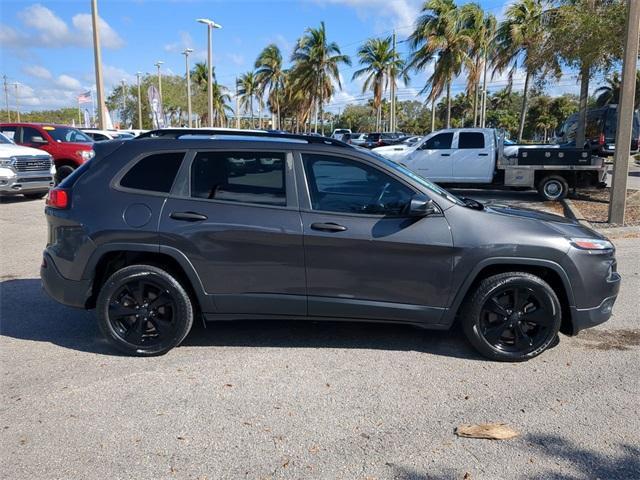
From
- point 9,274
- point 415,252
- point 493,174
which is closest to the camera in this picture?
Answer: point 415,252

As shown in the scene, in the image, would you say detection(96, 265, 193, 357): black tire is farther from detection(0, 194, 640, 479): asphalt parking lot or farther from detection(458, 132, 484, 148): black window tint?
detection(458, 132, 484, 148): black window tint

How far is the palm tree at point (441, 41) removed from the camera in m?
28.3

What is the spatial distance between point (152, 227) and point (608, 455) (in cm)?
346

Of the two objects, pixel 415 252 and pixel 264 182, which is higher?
pixel 264 182

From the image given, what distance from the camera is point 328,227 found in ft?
13.7

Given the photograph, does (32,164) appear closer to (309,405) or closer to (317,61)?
(309,405)

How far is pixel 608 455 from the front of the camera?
311cm

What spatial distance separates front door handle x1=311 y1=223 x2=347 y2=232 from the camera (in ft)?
13.7

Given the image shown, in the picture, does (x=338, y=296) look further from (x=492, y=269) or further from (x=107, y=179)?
(x=107, y=179)

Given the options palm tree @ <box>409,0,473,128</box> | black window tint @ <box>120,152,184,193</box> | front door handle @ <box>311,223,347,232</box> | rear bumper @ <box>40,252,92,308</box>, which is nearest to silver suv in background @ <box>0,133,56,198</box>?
rear bumper @ <box>40,252,92,308</box>

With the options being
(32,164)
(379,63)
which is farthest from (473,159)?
(379,63)

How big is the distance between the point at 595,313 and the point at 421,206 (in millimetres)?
1669

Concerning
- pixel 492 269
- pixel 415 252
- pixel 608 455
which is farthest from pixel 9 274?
pixel 608 455

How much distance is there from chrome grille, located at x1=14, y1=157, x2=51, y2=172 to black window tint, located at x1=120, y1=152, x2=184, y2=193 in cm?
1027
